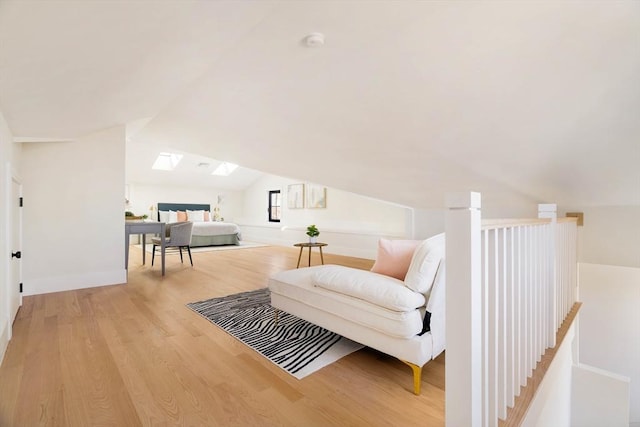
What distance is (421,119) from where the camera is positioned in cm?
263

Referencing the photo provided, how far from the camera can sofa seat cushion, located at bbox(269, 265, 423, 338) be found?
1.65m

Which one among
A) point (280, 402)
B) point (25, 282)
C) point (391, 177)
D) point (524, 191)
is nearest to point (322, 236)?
point (391, 177)

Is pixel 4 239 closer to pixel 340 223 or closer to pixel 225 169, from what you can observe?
pixel 340 223

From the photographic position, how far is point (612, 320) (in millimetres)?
3414

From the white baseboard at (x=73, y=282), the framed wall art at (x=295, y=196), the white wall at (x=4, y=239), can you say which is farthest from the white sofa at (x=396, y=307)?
the framed wall art at (x=295, y=196)

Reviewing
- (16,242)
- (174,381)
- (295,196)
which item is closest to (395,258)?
(174,381)

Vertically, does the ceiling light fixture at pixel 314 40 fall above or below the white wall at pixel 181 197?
above

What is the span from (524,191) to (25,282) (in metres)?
6.01

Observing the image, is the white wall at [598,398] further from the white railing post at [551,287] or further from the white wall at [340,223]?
the white wall at [340,223]

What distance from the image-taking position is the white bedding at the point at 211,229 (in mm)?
7922

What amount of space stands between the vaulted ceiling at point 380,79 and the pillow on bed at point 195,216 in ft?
18.6

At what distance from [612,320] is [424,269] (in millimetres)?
3442

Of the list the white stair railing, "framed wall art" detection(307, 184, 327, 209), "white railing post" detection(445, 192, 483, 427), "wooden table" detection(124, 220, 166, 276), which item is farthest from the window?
"white railing post" detection(445, 192, 483, 427)

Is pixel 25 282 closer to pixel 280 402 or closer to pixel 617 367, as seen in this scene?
pixel 280 402
